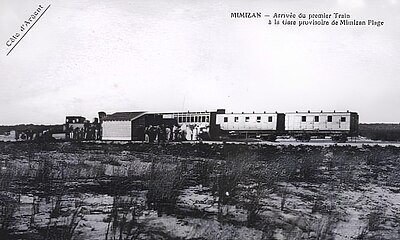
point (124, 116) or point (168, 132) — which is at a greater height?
point (124, 116)

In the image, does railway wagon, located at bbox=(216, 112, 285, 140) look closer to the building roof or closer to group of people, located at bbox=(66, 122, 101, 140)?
the building roof

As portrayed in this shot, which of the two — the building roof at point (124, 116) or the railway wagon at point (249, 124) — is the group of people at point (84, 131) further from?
the railway wagon at point (249, 124)

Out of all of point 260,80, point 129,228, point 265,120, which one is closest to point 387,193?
point 265,120

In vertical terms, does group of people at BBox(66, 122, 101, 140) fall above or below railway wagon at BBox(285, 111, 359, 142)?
below

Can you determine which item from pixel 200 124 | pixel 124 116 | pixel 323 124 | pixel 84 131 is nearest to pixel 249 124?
pixel 200 124

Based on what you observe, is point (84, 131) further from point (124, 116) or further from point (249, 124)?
point (249, 124)

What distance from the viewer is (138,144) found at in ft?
8.97

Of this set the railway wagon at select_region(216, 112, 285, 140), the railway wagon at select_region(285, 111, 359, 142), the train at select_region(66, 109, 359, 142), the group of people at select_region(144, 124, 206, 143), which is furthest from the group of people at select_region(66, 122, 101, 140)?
the railway wagon at select_region(285, 111, 359, 142)

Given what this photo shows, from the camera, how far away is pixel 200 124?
108 inches

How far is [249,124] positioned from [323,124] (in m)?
0.54

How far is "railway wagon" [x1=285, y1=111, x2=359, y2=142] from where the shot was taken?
2730 mm

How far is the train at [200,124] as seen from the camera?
8.77 feet

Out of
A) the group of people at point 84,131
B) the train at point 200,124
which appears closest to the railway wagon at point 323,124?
the train at point 200,124

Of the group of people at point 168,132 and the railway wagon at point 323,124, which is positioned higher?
the railway wagon at point 323,124
